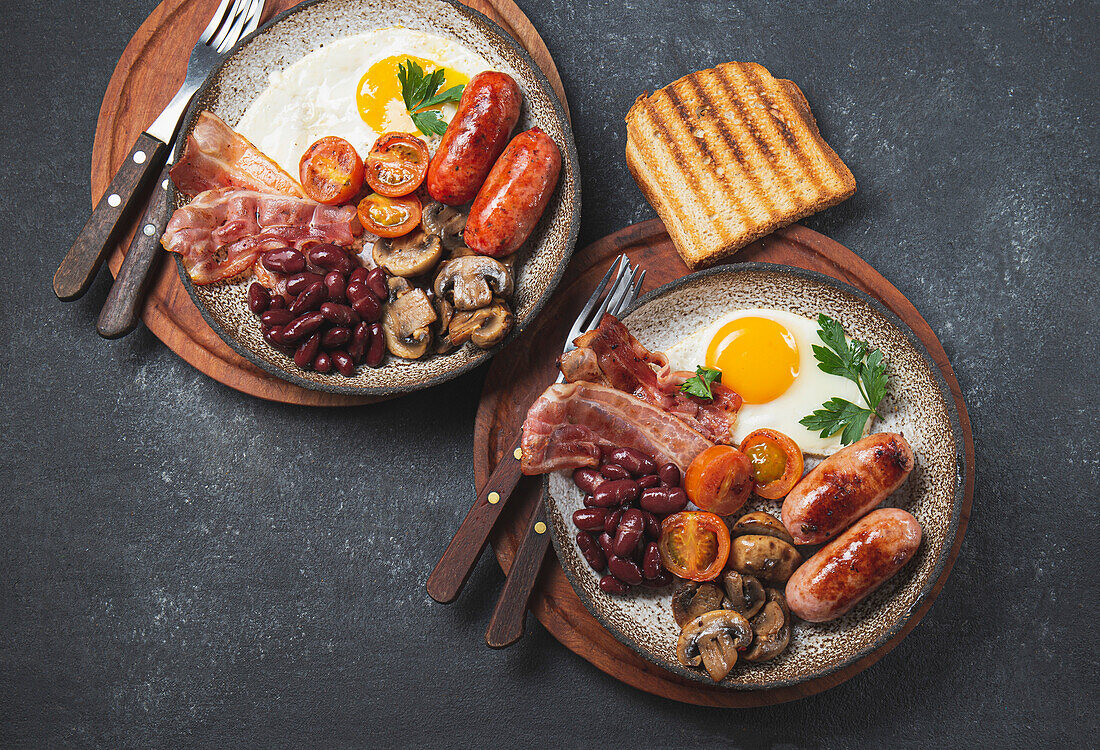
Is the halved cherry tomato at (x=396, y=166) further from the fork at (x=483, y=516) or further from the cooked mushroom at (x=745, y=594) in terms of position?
the cooked mushroom at (x=745, y=594)

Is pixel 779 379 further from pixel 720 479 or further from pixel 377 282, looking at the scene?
pixel 377 282

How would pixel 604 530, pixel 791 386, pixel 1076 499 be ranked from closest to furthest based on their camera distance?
pixel 604 530 < pixel 791 386 < pixel 1076 499

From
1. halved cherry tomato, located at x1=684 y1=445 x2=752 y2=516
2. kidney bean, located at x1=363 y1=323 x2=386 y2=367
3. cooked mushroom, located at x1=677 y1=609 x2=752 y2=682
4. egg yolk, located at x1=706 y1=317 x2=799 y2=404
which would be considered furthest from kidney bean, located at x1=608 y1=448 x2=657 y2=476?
kidney bean, located at x1=363 y1=323 x2=386 y2=367

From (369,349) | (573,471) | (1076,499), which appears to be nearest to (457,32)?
(369,349)

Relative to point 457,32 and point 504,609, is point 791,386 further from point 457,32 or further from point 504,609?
point 457,32

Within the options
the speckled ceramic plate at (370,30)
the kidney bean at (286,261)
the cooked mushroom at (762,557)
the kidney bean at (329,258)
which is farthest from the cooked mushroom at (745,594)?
the kidney bean at (286,261)

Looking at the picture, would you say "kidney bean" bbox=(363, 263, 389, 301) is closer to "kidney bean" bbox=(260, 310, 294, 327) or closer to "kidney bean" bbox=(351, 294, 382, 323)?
"kidney bean" bbox=(351, 294, 382, 323)

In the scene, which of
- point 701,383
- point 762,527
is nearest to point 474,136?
point 701,383
